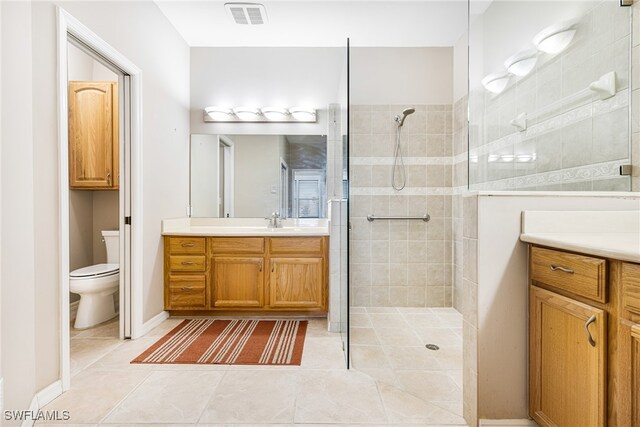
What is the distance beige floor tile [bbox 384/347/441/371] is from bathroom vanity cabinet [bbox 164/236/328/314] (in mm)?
794

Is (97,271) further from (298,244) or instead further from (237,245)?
(298,244)

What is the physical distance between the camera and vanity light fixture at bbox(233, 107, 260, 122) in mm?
3166

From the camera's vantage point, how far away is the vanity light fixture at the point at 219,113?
10.4 ft

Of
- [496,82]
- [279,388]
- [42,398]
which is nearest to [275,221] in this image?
[279,388]

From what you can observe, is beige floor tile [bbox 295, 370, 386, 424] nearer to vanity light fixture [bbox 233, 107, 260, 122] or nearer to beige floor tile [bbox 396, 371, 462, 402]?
beige floor tile [bbox 396, 371, 462, 402]

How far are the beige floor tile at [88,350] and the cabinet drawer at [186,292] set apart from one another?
0.52m

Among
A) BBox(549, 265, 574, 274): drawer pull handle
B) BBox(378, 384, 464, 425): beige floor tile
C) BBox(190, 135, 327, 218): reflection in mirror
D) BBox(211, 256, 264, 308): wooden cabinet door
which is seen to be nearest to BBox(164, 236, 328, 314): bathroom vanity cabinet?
BBox(211, 256, 264, 308): wooden cabinet door

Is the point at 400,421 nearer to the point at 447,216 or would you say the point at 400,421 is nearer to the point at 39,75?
the point at 447,216

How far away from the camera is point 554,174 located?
168cm

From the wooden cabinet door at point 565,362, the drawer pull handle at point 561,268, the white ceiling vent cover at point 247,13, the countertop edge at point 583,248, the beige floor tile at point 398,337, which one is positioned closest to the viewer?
the countertop edge at point 583,248

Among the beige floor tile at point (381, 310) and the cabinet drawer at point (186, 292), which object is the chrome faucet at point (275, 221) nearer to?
the cabinet drawer at point (186, 292)

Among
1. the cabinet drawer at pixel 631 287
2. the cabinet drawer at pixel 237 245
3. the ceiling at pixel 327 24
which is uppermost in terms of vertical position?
the ceiling at pixel 327 24

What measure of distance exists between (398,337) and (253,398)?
1.22 meters
